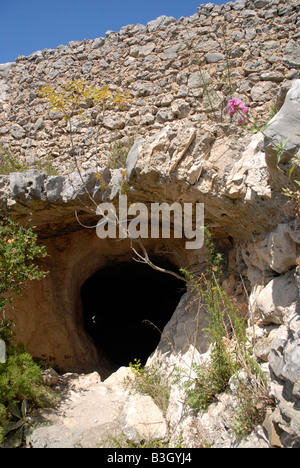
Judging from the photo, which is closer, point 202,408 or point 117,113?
point 202,408

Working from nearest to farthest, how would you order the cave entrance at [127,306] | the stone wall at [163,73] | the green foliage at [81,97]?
the green foliage at [81,97]
the stone wall at [163,73]
the cave entrance at [127,306]

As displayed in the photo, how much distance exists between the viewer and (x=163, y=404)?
3660mm

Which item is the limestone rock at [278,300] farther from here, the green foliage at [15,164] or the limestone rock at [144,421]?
the green foliage at [15,164]

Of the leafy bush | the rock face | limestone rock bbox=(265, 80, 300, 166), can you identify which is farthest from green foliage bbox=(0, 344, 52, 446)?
limestone rock bbox=(265, 80, 300, 166)

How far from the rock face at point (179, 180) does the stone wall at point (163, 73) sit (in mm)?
21

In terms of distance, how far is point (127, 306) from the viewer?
339 inches

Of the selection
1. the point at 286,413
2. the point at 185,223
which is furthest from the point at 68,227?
the point at 286,413

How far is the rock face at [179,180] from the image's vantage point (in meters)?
2.94

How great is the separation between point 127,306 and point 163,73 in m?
5.21

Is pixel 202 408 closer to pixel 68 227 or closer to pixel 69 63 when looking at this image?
pixel 68 227

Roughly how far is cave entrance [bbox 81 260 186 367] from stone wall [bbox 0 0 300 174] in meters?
2.35

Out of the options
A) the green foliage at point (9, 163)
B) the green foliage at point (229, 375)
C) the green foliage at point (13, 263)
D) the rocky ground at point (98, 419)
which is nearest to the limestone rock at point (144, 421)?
the rocky ground at point (98, 419)

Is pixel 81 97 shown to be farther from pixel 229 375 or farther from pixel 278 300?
pixel 229 375

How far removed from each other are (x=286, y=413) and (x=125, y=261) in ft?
14.2
